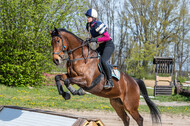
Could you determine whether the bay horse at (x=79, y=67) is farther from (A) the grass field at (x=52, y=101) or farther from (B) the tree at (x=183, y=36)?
(B) the tree at (x=183, y=36)

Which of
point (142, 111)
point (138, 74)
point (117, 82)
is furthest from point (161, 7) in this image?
point (117, 82)

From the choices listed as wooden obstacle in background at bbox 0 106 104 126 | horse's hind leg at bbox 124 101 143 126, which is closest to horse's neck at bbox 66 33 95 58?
wooden obstacle in background at bbox 0 106 104 126

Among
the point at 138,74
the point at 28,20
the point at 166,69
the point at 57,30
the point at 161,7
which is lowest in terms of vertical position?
the point at 138,74

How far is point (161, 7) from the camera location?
1246 inches

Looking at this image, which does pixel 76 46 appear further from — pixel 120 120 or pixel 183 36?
pixel 183 36

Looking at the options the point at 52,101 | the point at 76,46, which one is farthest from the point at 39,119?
the point at 52,101

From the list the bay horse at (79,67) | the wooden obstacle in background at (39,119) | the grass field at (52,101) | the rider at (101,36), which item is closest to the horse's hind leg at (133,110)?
the bay horse at (79,67)

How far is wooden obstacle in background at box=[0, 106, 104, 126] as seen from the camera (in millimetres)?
3504

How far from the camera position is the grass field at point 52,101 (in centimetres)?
840

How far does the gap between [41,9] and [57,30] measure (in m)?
10.2

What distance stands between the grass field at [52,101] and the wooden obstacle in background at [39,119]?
12.8 ft

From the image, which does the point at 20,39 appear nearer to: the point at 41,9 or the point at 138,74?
the point at 41,9

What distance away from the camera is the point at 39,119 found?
12.4ft

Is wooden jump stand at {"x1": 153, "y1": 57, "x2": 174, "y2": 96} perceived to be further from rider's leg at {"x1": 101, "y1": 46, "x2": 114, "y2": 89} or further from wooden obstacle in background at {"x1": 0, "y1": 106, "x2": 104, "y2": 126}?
wooden obstacle in background at {"x1": 0, "y1": 106, "x2": 104, "y2": 126}
